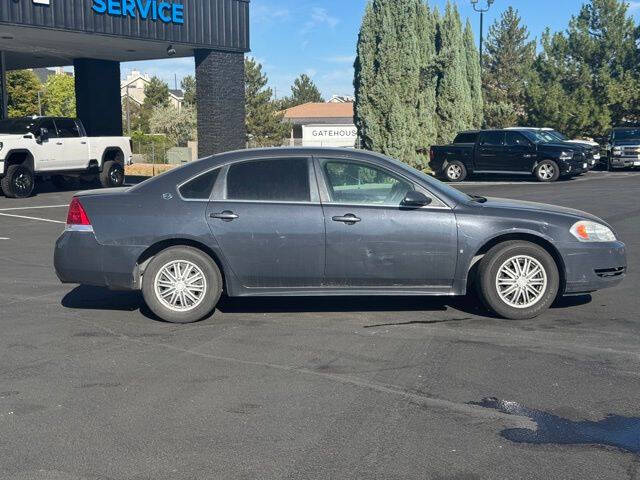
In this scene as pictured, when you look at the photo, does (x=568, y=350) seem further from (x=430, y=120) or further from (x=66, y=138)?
(x=430, y=120)

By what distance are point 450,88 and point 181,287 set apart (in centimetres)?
2888

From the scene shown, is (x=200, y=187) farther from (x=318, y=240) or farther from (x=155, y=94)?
(x=155, y=94)

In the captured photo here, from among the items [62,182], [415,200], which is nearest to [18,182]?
[62,182]

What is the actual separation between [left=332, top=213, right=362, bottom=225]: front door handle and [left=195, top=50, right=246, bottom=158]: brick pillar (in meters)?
17.4

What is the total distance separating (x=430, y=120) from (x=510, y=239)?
26354mm

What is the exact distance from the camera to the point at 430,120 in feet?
109

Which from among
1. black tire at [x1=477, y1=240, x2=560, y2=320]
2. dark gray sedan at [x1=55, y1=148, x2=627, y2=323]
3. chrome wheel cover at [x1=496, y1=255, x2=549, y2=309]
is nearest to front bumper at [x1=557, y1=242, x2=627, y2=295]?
dark gray sedan at [x1=55, y1=148, x2=627, y2=323]

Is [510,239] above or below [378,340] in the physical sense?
above

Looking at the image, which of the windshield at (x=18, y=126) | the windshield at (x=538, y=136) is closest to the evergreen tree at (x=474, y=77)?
the windshield at (x=538, y=136)

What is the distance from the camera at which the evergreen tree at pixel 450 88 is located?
34562mm

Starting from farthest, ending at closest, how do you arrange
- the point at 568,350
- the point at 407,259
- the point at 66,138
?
the point at 66,138, the point at 407,259, the point at 568,350

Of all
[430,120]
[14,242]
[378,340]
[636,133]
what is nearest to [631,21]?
[636,133]

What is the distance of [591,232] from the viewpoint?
752 cm

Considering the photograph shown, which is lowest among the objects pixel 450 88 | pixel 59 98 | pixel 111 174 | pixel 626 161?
pixel 111 174
